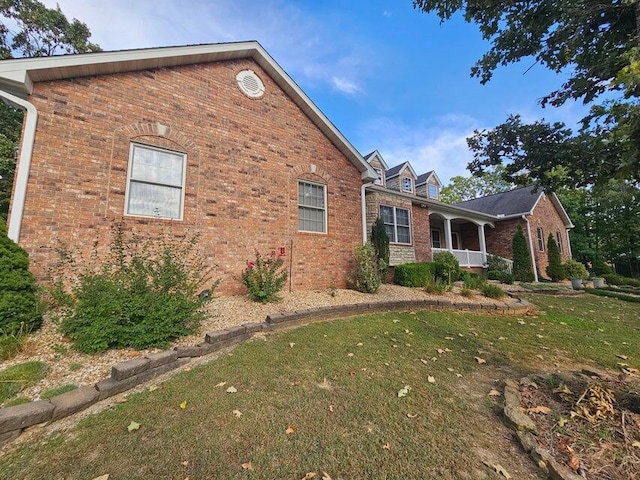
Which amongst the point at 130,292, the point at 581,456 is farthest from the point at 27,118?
the point at 581,456

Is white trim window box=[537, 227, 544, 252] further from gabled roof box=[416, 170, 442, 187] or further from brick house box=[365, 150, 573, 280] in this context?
gabled roof box=[416, 170, 442, 187]

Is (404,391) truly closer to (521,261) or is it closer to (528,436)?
(528,436)

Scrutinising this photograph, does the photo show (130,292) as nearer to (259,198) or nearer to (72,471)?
(72,471)

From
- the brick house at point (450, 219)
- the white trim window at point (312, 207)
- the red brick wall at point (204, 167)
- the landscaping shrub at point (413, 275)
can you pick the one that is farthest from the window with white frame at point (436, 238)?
the white trim window at point (312, 207)

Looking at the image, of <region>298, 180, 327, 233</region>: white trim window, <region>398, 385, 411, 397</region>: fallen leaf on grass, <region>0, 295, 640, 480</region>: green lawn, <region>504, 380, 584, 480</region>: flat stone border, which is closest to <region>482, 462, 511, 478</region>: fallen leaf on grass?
<region>0, 295, 640, 480</region>: green lawn

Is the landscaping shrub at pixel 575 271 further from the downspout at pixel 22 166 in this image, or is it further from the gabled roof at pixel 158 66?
the downspout at pixel 22 166

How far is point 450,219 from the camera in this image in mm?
16031

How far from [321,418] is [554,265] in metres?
20.4

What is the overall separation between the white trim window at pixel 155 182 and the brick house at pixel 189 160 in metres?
0.02

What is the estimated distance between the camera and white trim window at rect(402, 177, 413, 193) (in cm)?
1768

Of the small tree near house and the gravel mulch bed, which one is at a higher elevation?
the small tree near house

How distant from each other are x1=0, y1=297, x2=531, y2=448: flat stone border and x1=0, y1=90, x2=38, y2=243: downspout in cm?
395

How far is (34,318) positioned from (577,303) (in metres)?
13.3

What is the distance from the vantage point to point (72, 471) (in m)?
1.93
